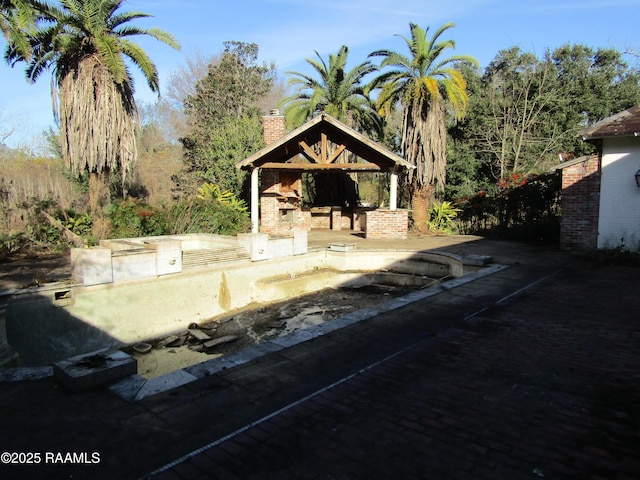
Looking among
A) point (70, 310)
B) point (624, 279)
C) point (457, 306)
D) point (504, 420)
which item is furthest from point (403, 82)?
point (504, 420)

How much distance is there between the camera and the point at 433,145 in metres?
17.2

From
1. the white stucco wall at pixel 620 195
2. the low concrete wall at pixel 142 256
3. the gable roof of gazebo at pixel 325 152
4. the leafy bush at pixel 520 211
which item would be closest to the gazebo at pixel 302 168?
the gable roof of gazebo at pixel 325 152

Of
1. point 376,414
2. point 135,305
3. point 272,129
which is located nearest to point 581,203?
point 272,129

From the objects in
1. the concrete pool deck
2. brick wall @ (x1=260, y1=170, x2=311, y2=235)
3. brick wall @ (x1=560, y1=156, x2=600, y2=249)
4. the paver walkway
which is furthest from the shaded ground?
brick wall @ (x1=560, y1=156, x2=600, y2=249)

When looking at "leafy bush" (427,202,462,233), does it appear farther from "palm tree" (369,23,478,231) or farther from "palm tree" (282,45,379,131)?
"palm tree" (282,45,379,131)

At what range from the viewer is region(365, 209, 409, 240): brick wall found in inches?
603

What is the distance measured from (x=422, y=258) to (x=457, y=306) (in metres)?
5.10

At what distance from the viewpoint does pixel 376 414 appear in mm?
3500

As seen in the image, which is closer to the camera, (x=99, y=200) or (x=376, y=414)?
(x=376, y=414)

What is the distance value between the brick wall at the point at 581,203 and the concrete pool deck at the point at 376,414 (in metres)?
8.07

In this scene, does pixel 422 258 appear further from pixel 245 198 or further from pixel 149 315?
pixel 245 198

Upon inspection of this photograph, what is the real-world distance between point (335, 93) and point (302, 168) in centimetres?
666

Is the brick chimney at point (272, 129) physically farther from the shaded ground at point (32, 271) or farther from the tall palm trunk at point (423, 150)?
the shaded ground at point (32, 271)

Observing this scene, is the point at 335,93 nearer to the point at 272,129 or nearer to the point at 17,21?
the point at 272,129
